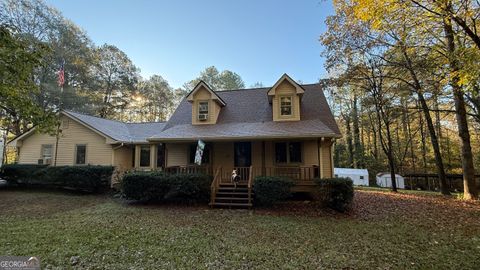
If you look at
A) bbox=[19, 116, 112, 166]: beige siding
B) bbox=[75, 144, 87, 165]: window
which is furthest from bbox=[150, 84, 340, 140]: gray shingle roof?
bbox=[75, 144, 87, 165]: window

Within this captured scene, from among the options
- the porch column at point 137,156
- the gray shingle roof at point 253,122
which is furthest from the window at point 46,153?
the gray shingle roof at point 253,122

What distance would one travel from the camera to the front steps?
998 centimetres

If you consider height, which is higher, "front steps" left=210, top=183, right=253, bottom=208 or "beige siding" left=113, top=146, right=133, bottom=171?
"beige siding" left=113, top=146, right=133, bottom=171

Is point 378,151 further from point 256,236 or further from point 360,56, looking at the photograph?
point 256,236

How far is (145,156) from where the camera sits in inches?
628

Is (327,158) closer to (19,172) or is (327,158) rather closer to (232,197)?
(232,197)

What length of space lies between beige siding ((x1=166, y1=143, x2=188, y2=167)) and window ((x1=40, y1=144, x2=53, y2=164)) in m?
8.33

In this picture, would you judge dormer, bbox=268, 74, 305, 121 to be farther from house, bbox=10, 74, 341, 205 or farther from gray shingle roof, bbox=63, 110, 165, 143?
gray shingle roof, bbox=63, 110, 165, 143

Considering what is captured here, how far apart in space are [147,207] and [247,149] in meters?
5.75

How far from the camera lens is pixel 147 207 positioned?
10070mm

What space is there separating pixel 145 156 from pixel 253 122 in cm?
799

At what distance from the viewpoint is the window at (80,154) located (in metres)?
15.1

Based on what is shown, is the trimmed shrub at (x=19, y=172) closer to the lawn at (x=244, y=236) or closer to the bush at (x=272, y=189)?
the lawn at (x=244, y=236)

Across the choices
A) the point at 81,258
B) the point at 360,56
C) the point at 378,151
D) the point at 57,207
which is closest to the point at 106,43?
the point at 57,207
